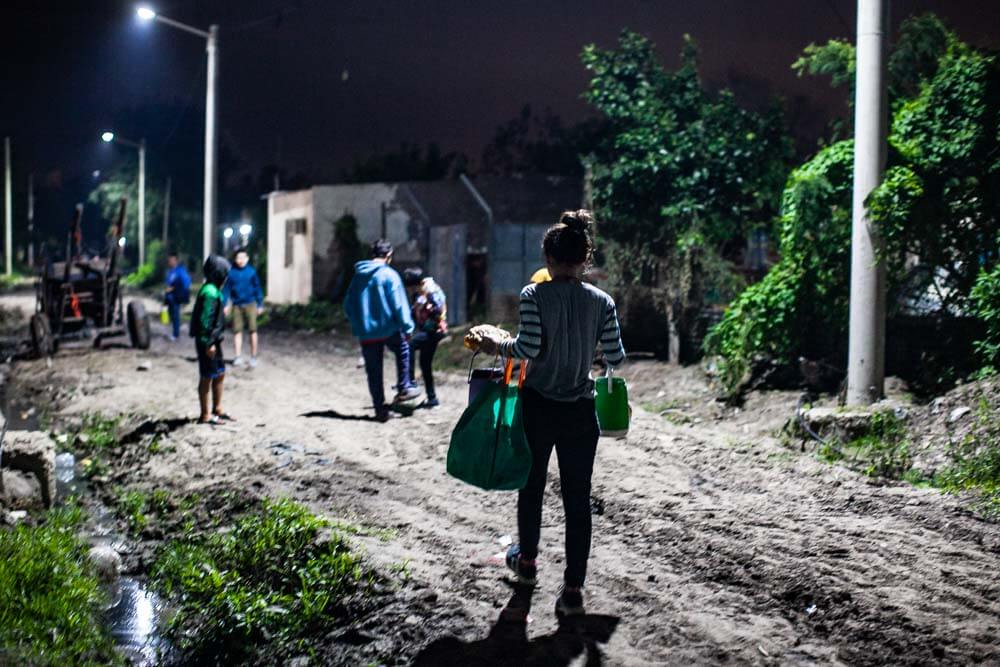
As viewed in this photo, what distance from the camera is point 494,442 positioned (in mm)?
4777

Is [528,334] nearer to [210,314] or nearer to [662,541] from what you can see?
[662,541]

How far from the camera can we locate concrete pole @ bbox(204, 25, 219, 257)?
18531 mm

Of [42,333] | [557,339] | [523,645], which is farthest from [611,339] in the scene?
[42,333]

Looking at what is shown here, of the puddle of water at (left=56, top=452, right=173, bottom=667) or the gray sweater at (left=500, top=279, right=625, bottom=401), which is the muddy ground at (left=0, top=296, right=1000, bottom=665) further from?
the gray sweater at (left=500, top=279, right=625, bottom=401)

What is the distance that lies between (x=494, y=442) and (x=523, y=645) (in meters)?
0.92

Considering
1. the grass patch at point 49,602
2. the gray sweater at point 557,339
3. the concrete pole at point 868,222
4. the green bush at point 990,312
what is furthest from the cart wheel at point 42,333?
the gray sweater at point 557,339

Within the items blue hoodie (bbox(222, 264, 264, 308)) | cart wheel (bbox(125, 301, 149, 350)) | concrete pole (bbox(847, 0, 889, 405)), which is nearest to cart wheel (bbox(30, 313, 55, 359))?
cart wheel (bbox(125, 301, 149, 350))

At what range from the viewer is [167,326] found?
77.4ft

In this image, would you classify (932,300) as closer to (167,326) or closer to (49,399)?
(49,399)

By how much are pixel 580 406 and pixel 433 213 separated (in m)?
22.2

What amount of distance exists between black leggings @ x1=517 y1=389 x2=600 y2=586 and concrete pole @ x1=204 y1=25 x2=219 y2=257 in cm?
1453

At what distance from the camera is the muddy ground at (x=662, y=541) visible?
4613 mm

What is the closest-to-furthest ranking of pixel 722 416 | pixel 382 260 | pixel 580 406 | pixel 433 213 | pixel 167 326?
1. pixel 580 406
2. pixel 382 260
3. pixel 722 416
4. pixel 167 326
5. pixel 433 213

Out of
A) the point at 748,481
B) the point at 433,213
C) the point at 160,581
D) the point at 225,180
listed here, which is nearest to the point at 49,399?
the point at 160,581
